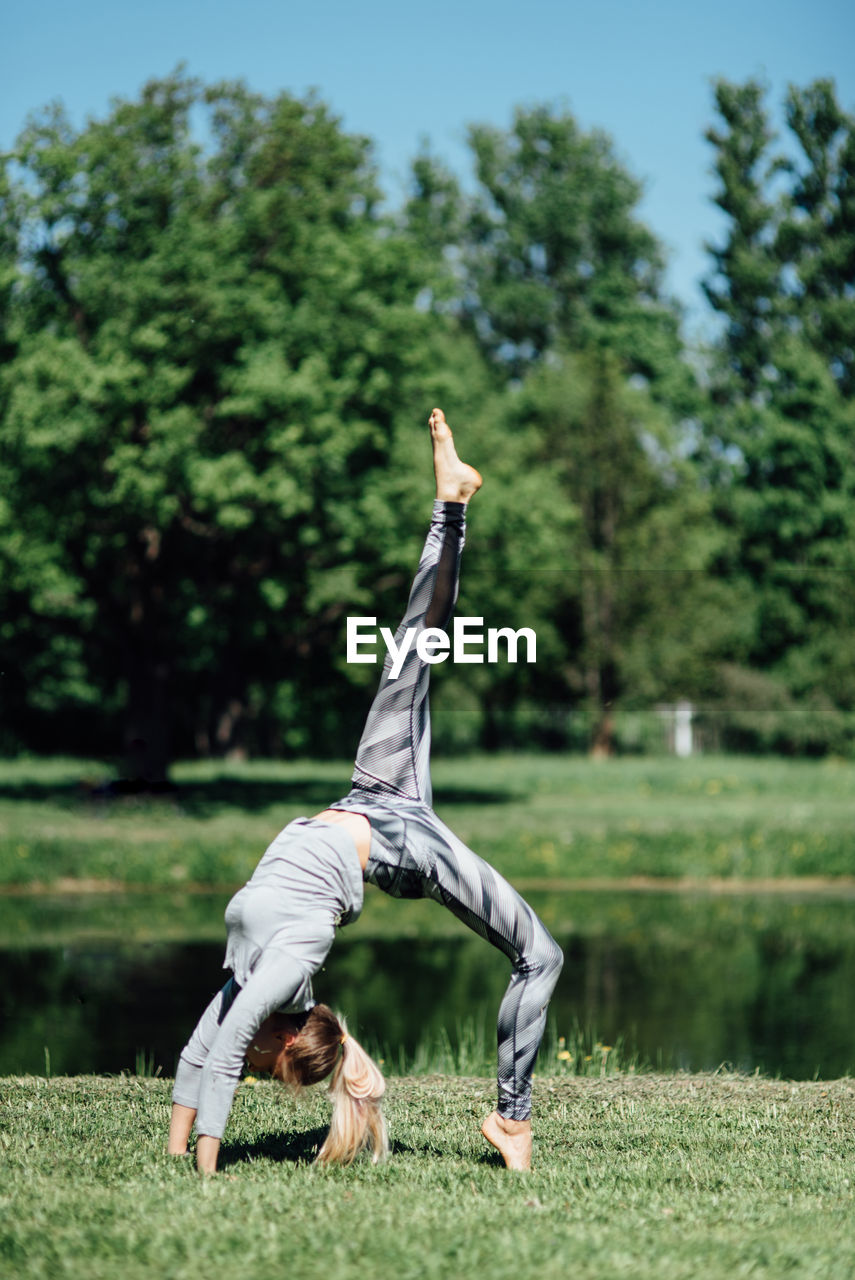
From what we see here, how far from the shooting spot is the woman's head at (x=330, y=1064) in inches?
206

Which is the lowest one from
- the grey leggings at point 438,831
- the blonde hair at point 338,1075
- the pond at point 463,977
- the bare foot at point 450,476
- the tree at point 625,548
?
the pond at point 463,977

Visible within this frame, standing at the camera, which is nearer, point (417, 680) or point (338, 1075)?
point (338, 1075)

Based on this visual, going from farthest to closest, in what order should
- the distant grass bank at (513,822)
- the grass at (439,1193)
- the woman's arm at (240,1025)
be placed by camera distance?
the distant grass bank at (513,822)
the woman's arm at (240,1025)
the grass at (439,1193)

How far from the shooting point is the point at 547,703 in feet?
157

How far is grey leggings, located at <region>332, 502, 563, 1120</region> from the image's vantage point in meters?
5.29

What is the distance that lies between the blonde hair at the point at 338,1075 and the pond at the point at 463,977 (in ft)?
12.5

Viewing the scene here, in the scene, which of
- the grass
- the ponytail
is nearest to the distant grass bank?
the grass

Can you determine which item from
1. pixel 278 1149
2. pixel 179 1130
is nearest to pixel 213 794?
pixel 278 1149

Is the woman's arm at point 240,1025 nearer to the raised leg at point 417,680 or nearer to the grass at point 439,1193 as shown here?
the grass at point 439,1193

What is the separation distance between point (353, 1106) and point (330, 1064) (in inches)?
9.2

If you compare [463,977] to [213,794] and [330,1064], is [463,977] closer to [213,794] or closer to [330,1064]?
[330,1064]

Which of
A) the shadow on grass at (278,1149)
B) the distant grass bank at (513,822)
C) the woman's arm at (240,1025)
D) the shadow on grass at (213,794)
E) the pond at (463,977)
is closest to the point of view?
the woman's arm at (240,1025)

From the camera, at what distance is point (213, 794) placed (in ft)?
93.9

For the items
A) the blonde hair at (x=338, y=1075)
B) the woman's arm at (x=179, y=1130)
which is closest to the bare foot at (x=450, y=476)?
the blonde hair at (x=338, y=1075)
